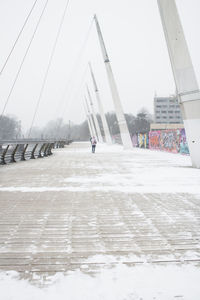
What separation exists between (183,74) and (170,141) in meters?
12.7

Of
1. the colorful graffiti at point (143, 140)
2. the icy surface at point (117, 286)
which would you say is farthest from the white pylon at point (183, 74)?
the colorful graffiti at point (143, 140)

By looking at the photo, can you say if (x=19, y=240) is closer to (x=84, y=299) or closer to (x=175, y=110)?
(x=84, y=299)

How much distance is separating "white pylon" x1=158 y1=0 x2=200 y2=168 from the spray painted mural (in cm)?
862

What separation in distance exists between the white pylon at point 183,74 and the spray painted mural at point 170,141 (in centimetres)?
862

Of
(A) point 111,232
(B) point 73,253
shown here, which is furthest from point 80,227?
(B) point 73,253

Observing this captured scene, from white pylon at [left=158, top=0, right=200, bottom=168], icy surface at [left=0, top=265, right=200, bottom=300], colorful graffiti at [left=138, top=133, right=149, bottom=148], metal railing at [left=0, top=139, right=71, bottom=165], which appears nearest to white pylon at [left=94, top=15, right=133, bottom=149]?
colorful graffiti at [left=138, top=133, right=149, bottom=148]

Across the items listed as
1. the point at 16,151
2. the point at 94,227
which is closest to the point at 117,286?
the point at 94,227

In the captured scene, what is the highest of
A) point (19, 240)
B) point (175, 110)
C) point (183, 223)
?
point (175, 110)

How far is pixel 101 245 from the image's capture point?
2.98 meters

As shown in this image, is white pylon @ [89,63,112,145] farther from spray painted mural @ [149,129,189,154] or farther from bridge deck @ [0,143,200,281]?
bridge deck @ [0,143,200,281]

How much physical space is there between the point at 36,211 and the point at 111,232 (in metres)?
1.69

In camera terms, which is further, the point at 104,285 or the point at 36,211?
the point at 36,211

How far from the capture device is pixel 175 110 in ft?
463

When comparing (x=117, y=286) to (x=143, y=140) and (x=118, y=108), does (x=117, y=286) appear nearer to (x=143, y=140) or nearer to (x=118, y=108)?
(x=118, y=108)
